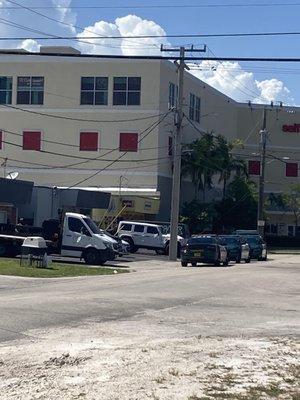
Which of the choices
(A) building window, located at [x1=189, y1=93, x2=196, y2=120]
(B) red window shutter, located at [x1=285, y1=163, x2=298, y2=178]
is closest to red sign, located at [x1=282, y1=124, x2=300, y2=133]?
(B) red window shutter, located at [x1=285, y1=163, x2=298, y2=178]

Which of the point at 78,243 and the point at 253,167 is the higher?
the point at 253,167

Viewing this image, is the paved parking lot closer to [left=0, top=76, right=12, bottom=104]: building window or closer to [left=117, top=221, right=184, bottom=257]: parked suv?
[left=117, top=221, right=184, bottom=257]: parked suv

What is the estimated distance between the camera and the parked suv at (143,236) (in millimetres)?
52688

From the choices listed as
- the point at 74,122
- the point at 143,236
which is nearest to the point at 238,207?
the point at 74,122

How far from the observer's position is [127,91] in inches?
2611

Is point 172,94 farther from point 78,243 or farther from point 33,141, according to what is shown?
point 78,243

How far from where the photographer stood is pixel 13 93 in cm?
6825

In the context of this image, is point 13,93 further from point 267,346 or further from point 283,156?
point 267,346

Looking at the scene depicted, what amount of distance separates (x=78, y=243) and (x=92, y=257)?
1.08 meters

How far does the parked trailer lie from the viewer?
127ft

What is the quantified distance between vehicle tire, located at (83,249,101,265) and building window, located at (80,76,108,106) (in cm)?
2941

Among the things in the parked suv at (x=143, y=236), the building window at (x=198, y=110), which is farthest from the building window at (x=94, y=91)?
the parked suv at (x=143, y=236)

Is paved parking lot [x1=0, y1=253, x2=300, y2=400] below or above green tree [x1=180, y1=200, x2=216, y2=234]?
below

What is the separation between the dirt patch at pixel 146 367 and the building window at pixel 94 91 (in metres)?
54.5
